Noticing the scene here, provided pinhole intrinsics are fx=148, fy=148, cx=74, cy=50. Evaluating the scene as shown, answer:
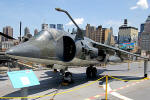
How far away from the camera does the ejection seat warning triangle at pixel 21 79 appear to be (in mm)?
5176

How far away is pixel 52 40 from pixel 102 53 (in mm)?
5743

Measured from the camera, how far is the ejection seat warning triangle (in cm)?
518

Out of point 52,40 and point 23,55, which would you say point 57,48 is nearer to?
point 52,40

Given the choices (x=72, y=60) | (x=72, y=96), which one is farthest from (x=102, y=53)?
(x=72, y=96)

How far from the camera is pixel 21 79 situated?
543 centimetres

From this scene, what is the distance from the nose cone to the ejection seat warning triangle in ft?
4.26

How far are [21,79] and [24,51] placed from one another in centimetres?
186

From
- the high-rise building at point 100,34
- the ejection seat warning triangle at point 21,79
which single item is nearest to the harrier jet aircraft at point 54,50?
the ejection seat warning triangle at point 21,79

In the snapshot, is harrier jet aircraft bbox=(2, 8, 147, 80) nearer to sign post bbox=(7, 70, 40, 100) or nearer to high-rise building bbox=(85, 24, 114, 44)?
sign post bbox=(7, 70, 40, 100)

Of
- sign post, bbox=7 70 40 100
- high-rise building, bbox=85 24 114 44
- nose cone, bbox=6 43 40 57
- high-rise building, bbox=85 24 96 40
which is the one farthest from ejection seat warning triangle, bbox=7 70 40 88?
high-rise building, bbox=85 24 96 40

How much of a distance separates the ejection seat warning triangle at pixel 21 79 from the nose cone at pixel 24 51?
1.30 m

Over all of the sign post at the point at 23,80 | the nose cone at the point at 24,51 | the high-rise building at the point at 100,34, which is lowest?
the sign post at the point at 23,80

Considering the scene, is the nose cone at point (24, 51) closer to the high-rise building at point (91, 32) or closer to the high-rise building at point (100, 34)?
the high-rise building at point (100, 34)

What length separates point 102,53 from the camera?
41.9ft
